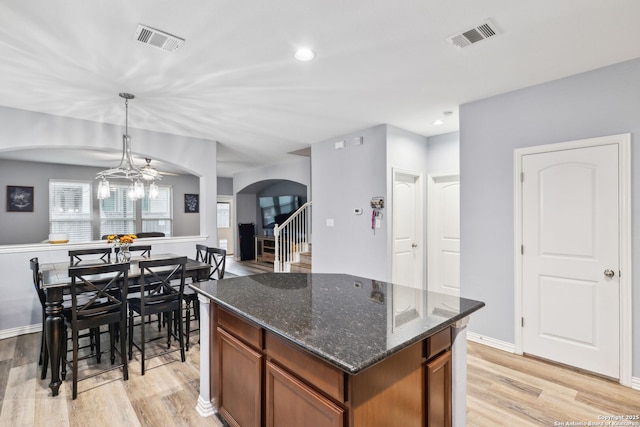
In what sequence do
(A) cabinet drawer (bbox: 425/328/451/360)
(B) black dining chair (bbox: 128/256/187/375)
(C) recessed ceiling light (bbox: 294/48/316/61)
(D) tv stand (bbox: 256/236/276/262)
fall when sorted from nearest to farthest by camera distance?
1. (A) cabinet drawer (bbox: 425/328/451/360)
2. (C) recessed ceiling light (bbox: 294/48/316/61)
3. (B) black dining chair (bbox: 128/256/187/375)
4. (D) tv stand (bbox: 256/236/276/262)

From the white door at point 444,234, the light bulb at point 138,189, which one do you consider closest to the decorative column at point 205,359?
the light bulb at point 138,189

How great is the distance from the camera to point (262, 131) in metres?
4.88

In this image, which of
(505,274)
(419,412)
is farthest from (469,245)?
(419,412)

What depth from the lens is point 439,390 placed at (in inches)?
67.5

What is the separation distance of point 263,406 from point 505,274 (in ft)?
9.09

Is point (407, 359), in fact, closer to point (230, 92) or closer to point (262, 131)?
point (230, 92)

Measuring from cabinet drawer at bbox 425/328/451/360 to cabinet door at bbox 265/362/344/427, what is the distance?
583 mm

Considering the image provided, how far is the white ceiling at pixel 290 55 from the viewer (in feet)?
6.62

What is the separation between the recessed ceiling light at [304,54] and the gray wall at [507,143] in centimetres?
203

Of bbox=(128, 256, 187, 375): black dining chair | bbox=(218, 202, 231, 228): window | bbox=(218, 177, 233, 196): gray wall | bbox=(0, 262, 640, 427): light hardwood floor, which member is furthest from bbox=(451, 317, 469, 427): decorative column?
bbox=(218, 202, 231, 228): window

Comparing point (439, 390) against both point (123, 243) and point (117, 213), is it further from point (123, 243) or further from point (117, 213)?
point (117, 213)

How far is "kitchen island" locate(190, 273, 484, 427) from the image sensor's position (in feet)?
4.24

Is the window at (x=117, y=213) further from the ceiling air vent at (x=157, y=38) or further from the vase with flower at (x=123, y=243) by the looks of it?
the ceiling air vent at (x=157, y=38)

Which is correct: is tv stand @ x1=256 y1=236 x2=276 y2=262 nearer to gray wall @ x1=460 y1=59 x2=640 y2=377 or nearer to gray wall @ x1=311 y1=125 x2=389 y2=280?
gray wall @ x1=311 y1=125 x2=389 y2=280
